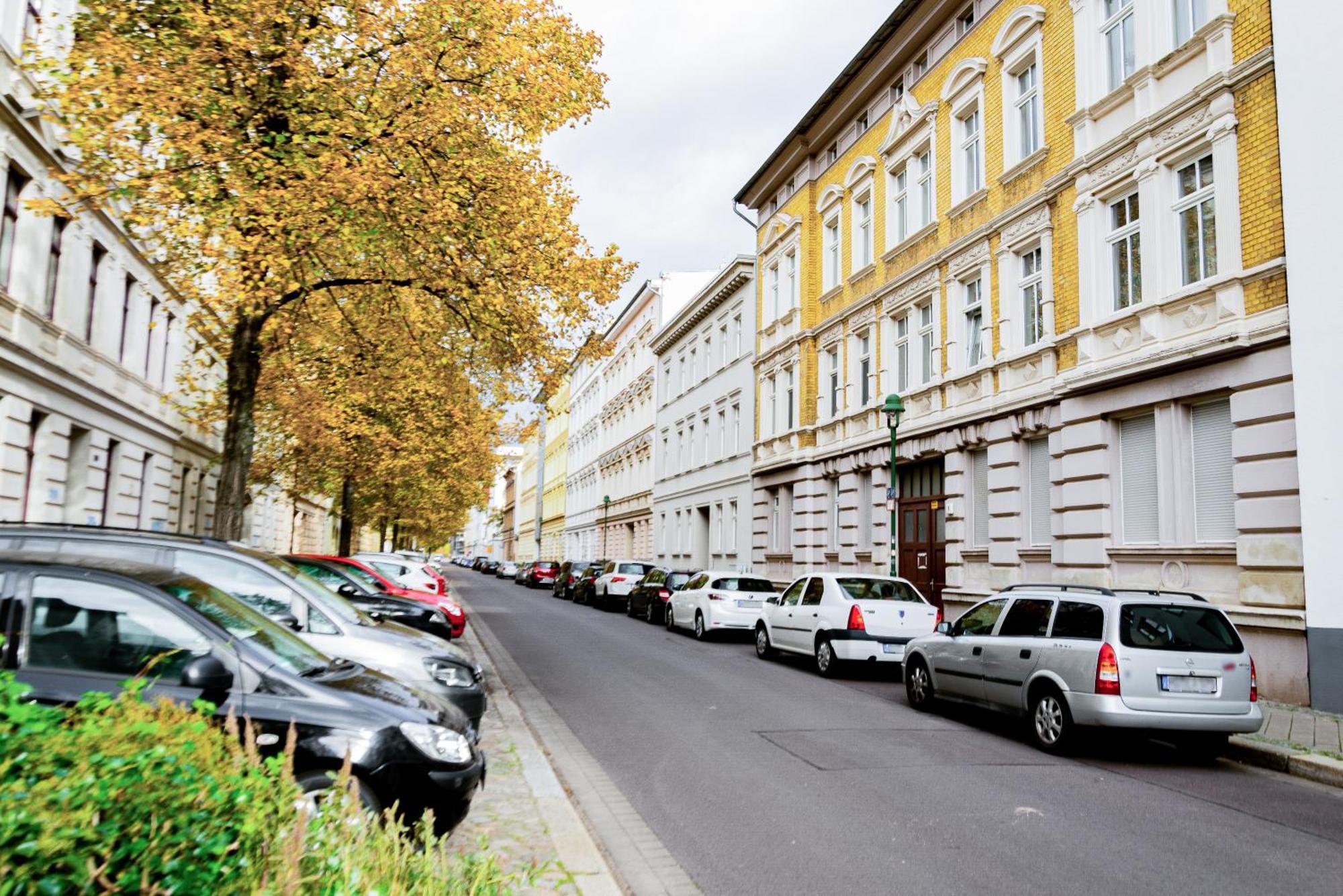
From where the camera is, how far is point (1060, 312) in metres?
17.7

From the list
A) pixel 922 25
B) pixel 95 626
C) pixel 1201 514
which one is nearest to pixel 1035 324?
pixel 1201 514

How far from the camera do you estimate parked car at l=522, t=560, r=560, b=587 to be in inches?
2142

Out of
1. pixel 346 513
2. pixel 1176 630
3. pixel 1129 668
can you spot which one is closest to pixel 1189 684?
pixel 1176 630

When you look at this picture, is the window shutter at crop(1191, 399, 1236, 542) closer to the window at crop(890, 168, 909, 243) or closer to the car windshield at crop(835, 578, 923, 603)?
the car windshield at crop(835, 578, 923, 603)

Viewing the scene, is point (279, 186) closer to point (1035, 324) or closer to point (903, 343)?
point (1035, 324)

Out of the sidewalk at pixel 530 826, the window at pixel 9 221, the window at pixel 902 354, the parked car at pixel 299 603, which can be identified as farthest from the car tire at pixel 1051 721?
the window at pixel 9 221

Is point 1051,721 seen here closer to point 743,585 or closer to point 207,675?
point 207,675

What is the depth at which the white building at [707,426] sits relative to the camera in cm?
3569

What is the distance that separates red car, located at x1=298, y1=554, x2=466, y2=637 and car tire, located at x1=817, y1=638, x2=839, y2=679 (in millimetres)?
5746

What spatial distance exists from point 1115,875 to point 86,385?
780 inches

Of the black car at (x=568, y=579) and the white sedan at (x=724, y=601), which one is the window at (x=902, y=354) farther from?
Result: the black car at (x=568, y=579)

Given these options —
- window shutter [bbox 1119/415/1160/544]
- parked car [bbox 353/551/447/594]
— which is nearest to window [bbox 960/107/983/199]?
window shutter [bbox 1119/415/1160/544]

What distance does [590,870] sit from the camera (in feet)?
17.9

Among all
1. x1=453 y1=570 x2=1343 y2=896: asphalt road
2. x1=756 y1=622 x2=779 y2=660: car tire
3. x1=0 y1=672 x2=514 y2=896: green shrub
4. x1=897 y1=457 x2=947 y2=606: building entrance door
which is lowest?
x1=453 y1=570 x2=1343 y2=896: asphalt road
